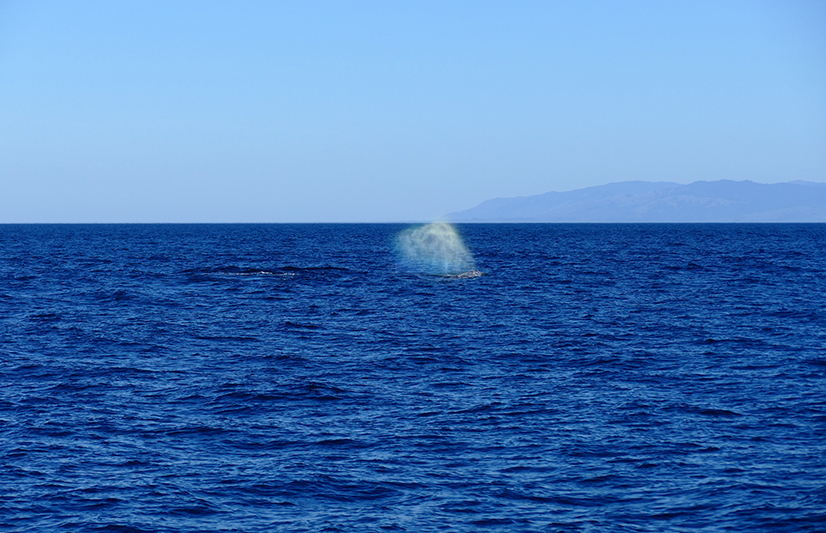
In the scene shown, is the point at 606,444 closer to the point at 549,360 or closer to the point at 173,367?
the point at 549,360

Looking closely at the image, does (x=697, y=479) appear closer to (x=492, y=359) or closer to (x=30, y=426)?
(x=492, y=359)

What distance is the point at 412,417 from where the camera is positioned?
27.1m

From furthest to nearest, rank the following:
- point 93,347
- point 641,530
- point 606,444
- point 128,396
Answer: point 93,347 → point 128,396 → point 606,444 → point 641,530

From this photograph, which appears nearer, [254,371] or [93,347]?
[254,371]

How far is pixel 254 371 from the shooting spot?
114 feet

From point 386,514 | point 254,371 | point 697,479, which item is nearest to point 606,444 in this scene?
point 697,479

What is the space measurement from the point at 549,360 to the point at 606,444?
13.1m

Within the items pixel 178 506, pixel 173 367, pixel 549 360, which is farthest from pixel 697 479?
pixel 173 367

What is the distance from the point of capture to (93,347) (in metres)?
40.1

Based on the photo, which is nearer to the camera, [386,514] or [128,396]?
[386,514]

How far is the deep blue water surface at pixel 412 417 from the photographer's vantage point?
19.4m

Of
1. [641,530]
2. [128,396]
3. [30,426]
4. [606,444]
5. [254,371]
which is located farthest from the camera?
[254,371]

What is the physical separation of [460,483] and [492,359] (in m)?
16.7

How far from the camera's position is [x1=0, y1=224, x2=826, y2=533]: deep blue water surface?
764 inches
